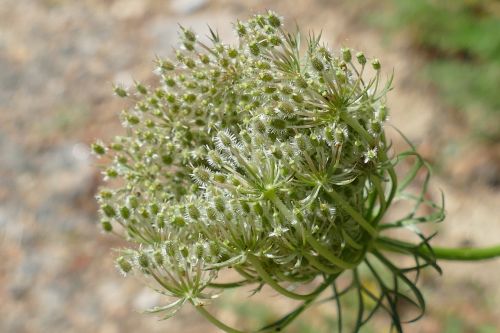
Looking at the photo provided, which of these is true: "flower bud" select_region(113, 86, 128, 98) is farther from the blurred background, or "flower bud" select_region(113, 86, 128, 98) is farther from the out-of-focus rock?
the out-of-focus rock

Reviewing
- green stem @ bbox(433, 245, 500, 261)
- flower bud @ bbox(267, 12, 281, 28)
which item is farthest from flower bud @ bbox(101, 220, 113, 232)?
green stem @ bbox(433, 245, 500, 261)

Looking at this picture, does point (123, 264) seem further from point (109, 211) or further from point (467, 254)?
point (467, 254)

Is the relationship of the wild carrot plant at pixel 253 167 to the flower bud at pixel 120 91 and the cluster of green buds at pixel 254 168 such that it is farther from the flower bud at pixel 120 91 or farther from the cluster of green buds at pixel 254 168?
the flower bud at pixel 120 91

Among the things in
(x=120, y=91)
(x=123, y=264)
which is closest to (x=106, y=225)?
(x=123, y=264)

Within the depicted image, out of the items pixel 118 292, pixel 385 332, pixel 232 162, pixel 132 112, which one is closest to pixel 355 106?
pixel 232 162

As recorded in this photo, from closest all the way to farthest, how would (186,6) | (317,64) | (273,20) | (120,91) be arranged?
1. (317,64)
2. (273,20)
3. (120,91)
4. (186,6)
